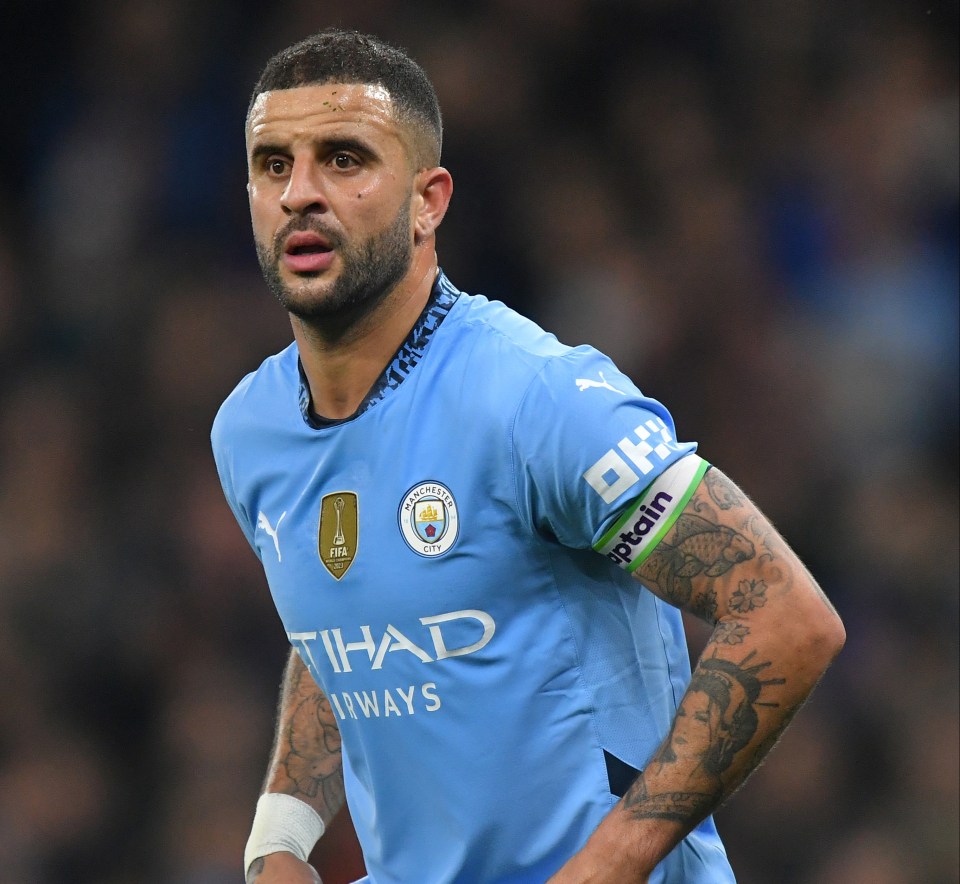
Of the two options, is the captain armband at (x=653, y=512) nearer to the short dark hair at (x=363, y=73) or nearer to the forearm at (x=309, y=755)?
the short dark hair at (x=363, y=73)

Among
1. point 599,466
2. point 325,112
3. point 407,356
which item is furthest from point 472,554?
point 325,112

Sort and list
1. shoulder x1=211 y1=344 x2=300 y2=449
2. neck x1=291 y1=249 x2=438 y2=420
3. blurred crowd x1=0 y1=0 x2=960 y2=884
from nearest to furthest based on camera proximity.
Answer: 1. neck x1=291 y1=249 x2=438 y2=420
2. shoulder x1=211 y1=344 x2=300 y2=449
3. blurred crowd x1=0 y1=0 x2=960 y2=884

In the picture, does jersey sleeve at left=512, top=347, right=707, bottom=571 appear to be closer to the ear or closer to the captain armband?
the captain armband

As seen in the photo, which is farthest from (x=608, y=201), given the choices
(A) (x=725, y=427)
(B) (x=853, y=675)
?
(B) (x=853, y=675)

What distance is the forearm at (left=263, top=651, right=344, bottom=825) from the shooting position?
2.90m

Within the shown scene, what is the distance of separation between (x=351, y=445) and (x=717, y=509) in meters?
0.65

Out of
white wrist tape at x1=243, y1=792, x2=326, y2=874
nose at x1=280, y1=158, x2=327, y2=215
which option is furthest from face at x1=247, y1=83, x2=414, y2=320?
white wrist tape at x1=243, y1=792, x2=326, y2=874

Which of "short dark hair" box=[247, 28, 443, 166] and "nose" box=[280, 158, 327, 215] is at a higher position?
"short dark hair" box=[247, 28, 443, 166]

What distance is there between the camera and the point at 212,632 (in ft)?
18.9

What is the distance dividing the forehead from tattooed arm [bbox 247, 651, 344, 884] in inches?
42.5

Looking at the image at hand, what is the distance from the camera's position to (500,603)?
230cm

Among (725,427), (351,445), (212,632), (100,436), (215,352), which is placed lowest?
(212,632)

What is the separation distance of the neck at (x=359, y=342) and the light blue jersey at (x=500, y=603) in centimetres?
8

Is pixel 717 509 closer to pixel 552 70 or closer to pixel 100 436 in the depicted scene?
pixel 100 436
